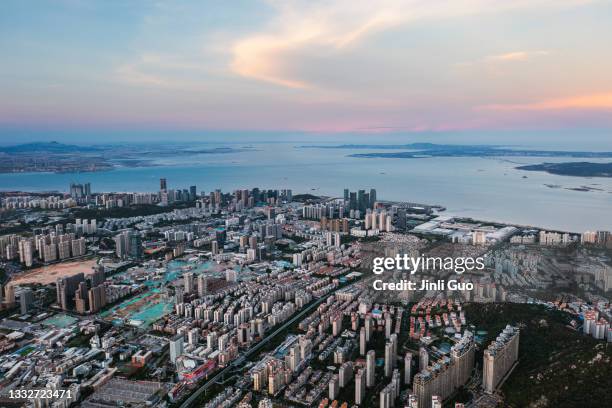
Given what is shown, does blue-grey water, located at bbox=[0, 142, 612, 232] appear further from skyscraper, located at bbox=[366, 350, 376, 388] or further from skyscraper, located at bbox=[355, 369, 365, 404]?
skyscraper, located at bbox=[355, 369, 365, 404]

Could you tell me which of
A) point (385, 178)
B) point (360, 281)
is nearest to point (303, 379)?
point (360, 281)

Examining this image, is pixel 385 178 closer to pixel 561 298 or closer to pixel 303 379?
pixel 561 298

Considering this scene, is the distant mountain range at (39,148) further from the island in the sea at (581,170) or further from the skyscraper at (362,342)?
the skyscraper at (362,342)

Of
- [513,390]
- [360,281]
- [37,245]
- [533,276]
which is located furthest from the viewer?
[37,245]

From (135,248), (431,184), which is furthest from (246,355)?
(431,184)

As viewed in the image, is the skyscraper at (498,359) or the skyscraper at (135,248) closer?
the skyscraper at (498,359)

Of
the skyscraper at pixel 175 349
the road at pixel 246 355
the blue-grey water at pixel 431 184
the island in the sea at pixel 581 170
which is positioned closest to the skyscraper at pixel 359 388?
the road at pixel 246 355
